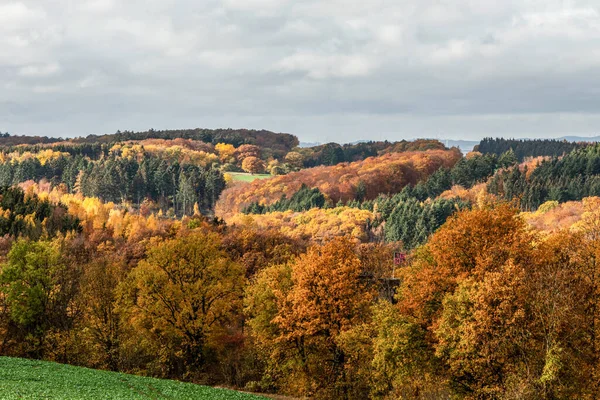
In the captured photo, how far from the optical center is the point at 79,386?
47688mm

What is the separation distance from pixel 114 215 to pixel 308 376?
14190 cm

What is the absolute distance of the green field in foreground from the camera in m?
41.2

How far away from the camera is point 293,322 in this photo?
6569 cm

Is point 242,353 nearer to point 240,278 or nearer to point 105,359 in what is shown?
point 240,278

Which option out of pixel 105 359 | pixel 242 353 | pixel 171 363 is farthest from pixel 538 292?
pixel 105 359

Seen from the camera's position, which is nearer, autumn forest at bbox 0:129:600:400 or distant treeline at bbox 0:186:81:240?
autumn forest at bbox 0:129:600:400

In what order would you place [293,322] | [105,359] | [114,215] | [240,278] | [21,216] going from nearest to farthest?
[293,322], [105,359], [240,278], [21,216], [114,215]

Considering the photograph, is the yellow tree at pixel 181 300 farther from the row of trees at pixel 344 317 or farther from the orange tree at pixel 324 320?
the orange tree at pixel 324 320

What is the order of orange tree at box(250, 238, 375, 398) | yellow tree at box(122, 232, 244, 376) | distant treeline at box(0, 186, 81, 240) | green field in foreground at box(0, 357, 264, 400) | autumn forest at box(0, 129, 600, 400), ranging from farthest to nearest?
distant treeline at box(0, 186, 81, 240), yellow tree at box(122, 232, 244, 376), orange tree at box(250, 238, 375, 398), autumn forest at box(0, 129, 600, 400), green field in foreground at box(0, 357, 264, 400)

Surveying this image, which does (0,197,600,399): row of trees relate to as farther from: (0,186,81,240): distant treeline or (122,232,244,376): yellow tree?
(0,186,81,240): distant treeline

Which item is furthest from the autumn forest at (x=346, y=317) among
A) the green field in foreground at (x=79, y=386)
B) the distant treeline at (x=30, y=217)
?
the distant treeline at (x=30, y=217)

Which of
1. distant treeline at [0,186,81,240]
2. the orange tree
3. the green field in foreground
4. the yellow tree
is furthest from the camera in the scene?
distant treeline at [0,186,81,240]

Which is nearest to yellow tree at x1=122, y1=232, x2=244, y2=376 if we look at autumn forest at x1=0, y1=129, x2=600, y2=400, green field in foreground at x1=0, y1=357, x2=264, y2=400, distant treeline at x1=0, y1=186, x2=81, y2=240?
autumn forest at x1=0, y1=129, x2=600, y2=400

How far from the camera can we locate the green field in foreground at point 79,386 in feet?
135
